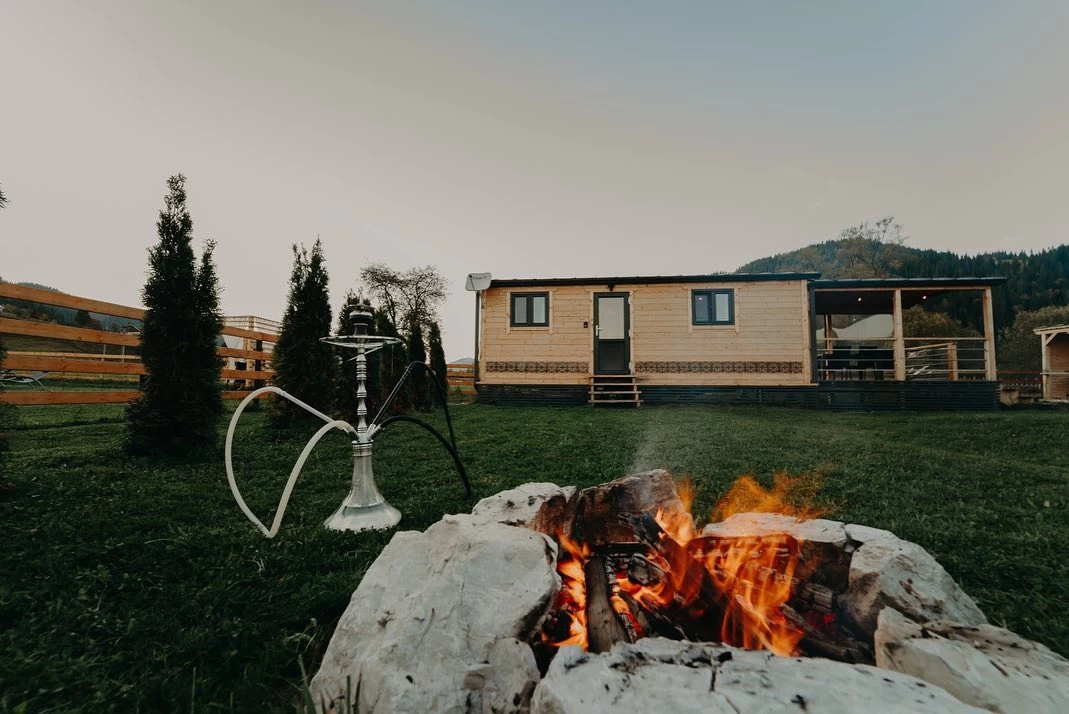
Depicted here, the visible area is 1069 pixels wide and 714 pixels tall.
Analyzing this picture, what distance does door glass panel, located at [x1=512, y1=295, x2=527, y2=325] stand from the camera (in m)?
12.5

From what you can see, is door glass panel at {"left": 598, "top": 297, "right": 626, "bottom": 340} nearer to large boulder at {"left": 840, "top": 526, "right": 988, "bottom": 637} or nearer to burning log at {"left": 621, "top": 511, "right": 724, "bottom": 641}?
burning log at {"left": 621, "top": 511, "right": 724, "bottom": 641}

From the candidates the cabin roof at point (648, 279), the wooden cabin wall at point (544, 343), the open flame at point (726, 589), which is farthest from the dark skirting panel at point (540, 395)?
the open flame at point (726, 589)

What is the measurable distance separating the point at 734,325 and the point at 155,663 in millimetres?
12967

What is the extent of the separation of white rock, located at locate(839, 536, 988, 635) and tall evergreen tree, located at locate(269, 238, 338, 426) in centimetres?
691

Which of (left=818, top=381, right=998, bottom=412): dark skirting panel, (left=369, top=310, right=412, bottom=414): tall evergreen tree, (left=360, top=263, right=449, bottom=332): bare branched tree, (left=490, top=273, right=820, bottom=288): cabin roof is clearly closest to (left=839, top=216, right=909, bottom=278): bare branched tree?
(left=818, top=381, right=998, bottom=412): dark skirting panel

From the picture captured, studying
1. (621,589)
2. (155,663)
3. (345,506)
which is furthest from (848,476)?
(155,663)

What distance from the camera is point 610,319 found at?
12.7 m

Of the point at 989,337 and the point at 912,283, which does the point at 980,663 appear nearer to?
the point at 912,283

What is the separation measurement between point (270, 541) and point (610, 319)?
37.8 ft

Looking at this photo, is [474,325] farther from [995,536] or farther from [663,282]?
[995,536]

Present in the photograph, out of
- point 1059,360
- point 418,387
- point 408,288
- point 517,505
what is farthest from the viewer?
point 408,288

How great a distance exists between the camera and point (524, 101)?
502 inches

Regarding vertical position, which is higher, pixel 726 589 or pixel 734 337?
pixel 734 337

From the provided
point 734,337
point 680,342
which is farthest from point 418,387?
point 734,337
